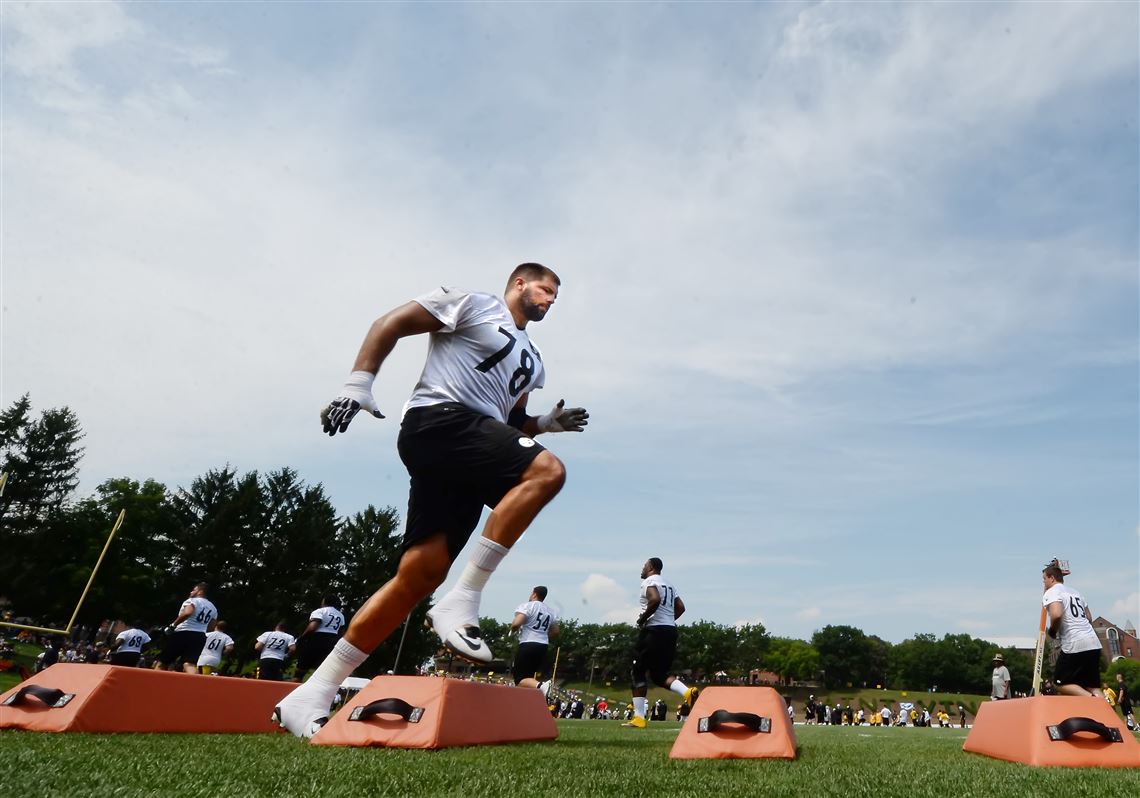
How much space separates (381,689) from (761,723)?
7.58 feet

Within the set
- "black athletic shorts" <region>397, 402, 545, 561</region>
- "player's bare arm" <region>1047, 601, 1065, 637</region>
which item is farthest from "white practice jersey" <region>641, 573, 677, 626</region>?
"black athletic shorts" <region>397, 402, 545, 561</region>

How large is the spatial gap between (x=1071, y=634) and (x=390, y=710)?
9629 millimetres

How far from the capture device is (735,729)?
4438 millimetres

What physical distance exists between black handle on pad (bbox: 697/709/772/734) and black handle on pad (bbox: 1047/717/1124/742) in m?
1.75

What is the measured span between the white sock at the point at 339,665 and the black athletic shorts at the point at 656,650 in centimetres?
763

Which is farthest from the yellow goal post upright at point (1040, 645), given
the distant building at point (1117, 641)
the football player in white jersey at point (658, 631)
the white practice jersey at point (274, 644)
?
the distant building at point (1117, 641)

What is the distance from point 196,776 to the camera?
282 cm

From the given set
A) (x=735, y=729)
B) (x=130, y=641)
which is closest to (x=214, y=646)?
(x=130, y=641)

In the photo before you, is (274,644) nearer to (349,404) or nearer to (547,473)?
(349,404)

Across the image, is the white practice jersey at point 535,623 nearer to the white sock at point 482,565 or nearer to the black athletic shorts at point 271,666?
the black athletic shorts at point 271,666

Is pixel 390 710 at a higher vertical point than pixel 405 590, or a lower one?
lower

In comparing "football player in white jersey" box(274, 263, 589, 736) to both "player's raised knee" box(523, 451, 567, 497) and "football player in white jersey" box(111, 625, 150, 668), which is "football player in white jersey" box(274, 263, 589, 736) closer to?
"player's raised knee" box(523, 451, 567, 497)

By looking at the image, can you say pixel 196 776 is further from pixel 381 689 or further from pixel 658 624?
pixel 658 624

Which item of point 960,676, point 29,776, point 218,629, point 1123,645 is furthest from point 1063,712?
point 1123,645
